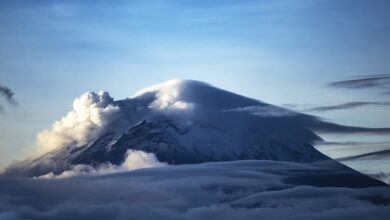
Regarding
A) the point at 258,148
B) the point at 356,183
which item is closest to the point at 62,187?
the point at 356,183

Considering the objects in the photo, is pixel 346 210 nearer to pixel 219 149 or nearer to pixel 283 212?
pixel 283 212

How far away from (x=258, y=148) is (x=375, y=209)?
19.4m

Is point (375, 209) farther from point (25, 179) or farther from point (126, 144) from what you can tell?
point (126, 144)

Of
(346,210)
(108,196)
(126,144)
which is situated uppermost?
(126,144)

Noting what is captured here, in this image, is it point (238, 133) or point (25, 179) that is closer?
point (25, 179)

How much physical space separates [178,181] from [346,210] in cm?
865

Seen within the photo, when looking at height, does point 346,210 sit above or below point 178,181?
below

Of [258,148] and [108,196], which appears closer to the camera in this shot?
[108,196]

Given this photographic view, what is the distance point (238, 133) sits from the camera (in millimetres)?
46750

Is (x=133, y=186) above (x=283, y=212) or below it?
above

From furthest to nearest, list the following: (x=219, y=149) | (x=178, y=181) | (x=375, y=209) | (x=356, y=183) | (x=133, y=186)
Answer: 1. (x=219, y=149)
2. (x=356, y=183)
3. (x=178, y=181)
4. (x=133, y=186)
5. (x=375, y=209)

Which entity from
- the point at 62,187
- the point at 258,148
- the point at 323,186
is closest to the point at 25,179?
the point at 62,187

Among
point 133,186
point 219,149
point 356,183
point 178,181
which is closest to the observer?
point 133,186

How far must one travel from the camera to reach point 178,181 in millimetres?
29984
